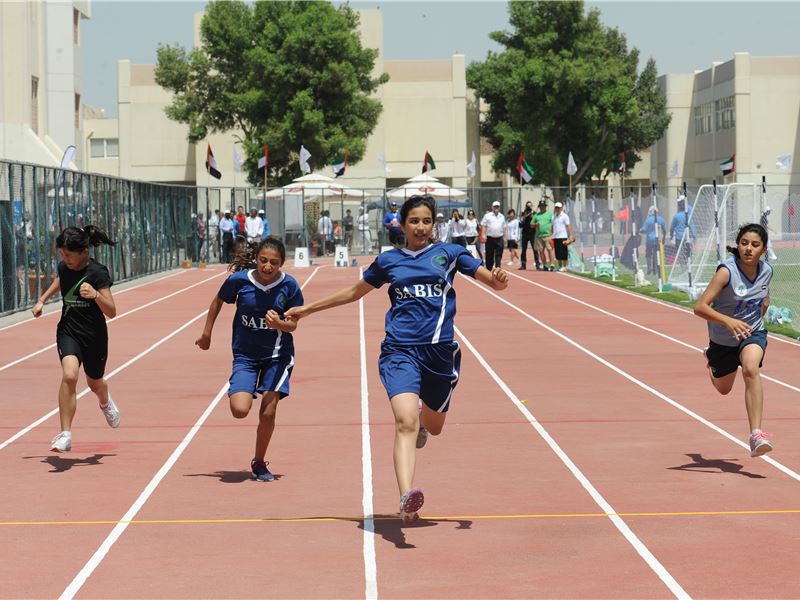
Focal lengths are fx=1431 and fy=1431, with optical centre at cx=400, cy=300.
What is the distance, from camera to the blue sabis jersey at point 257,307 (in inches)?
353

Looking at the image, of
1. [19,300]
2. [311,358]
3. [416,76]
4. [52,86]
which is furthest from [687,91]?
[311,358]

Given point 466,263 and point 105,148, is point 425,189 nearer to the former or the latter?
point 466,263

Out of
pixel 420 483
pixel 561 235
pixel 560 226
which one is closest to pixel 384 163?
pixel 561 235

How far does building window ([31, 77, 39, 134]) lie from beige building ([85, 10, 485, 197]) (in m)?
28.2

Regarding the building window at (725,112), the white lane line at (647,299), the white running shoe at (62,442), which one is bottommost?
the white lane line at (647,299)

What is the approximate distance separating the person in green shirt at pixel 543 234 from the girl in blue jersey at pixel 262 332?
90.2 ft

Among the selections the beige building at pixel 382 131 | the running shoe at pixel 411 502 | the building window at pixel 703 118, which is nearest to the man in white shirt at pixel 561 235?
the running shoe at pixel 411 502

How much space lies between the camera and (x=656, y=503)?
834cm

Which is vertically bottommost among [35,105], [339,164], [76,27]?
[339,164]

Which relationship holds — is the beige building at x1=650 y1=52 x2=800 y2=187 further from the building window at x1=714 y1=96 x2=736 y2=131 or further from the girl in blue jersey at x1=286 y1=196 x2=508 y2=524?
the girl in blue jersey at x1=286 y1=196 x2=508 y2=524

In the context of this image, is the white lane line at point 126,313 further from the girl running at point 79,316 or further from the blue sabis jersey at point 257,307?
the blue sabis jersey at point 257,307

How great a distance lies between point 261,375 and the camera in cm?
906

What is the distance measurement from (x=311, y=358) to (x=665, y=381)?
4572 mm

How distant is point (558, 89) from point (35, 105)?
3357 centimetres
